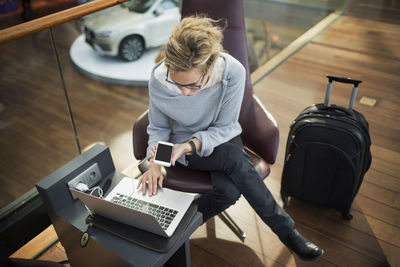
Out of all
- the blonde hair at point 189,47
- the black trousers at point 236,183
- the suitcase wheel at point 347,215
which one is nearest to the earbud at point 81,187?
the black trousers at point 236,183

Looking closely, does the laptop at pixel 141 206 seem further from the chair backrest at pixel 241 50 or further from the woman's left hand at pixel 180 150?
the chair backrest at pixel 241 50

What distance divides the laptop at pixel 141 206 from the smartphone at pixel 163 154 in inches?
4.7

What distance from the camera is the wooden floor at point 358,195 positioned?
1699 millimetres

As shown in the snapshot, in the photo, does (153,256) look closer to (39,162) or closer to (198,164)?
(198,164)

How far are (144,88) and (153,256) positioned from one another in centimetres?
260

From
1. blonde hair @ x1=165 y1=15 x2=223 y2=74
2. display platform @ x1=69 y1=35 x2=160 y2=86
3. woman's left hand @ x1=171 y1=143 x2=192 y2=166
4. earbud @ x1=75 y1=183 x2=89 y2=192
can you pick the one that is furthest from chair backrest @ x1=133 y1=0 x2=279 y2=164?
display platform @ x1=69 y1=35 x2=160 y2=86

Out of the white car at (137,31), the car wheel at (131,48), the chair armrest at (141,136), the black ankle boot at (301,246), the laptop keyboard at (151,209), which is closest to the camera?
the laptop keyboard at (151,209)

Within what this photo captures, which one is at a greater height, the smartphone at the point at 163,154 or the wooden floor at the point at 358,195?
the smartphone at the point at 163,154

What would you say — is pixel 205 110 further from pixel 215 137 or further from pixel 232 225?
pixel 232 225

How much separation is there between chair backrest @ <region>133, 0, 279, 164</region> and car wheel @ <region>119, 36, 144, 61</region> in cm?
247

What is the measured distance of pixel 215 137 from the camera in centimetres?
152

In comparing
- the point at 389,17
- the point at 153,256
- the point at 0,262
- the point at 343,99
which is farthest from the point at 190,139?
the point at 389,17

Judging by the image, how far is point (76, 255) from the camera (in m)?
1.41

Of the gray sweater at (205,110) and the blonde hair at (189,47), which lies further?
the gray sweater at (205,110)
